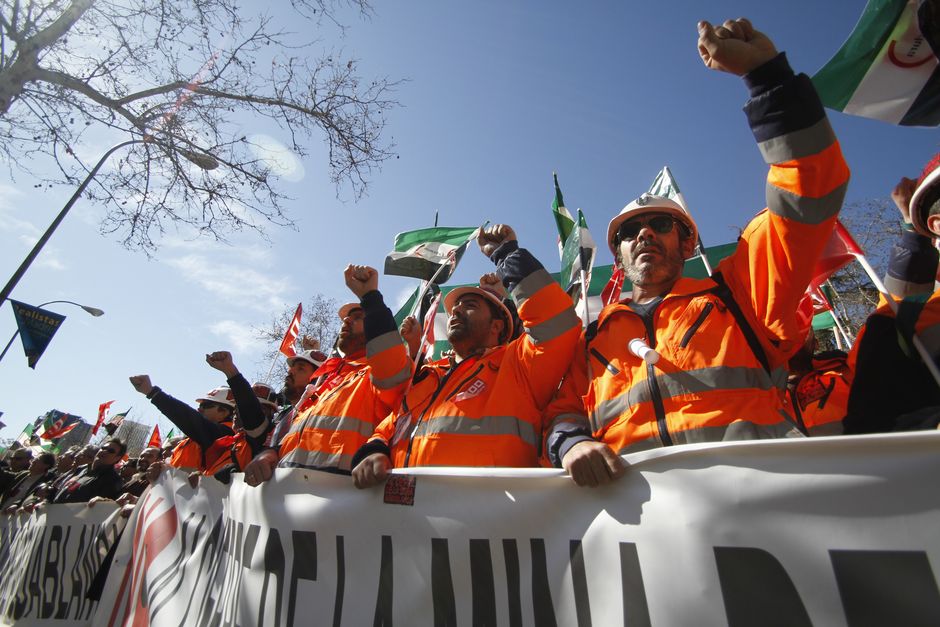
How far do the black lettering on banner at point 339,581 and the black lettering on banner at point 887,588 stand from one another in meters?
1.63

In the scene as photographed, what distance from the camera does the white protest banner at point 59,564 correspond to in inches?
200

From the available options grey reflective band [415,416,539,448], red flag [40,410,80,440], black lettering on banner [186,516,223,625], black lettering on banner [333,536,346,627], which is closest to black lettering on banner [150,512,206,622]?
black lettering on banner [186,516,223,625]

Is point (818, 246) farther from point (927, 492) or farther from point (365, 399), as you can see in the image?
point (365, 399)

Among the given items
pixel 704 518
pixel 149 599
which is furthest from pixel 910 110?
pixel 149 599

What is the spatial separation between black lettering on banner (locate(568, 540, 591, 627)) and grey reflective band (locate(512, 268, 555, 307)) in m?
1.00

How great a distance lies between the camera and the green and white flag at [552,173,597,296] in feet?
11.7

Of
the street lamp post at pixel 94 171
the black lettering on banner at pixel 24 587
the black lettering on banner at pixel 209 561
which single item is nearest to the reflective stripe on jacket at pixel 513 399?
the black lettering on banner at pixel 209 561

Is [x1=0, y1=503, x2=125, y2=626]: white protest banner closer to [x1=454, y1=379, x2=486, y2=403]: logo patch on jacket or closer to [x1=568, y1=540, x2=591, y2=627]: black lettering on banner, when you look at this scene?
[x1=454, y1=379, x2=486, y2=403]: logo patch on jacket

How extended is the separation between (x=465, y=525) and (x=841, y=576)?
3.53 feet

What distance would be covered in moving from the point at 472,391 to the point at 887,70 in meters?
2.78

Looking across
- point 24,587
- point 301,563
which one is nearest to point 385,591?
point 301,563

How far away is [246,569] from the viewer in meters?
2.42

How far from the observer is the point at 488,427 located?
220 centimetres

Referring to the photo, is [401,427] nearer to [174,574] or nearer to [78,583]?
[174,574]
